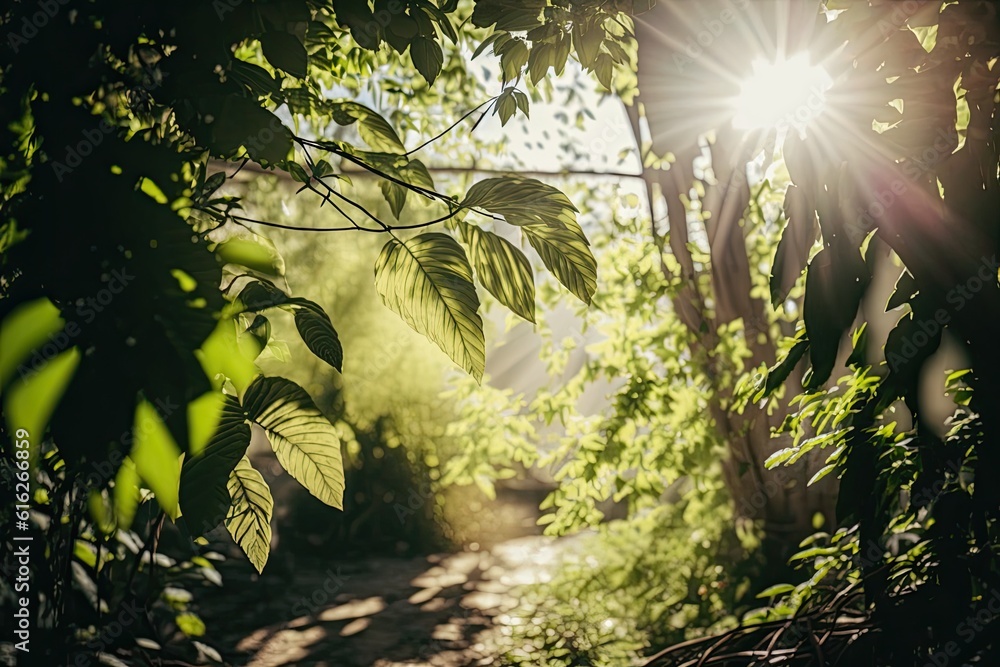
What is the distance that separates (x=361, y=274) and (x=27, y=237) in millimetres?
6705

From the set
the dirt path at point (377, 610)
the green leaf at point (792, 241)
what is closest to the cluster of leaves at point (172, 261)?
the green leaf at point (792, 241)

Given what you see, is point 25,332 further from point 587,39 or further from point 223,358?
point 587,39

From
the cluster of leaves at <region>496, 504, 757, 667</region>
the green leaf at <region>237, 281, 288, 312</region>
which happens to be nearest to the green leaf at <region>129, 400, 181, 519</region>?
the green leaf at <region>237, 281, 288, 312</region>

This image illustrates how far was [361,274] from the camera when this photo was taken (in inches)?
282

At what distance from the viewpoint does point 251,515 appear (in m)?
0.77

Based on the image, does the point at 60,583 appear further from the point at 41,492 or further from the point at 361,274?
the point at 361,274

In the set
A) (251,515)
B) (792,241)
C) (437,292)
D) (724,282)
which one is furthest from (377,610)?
(792,241)

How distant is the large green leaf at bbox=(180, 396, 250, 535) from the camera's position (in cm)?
57

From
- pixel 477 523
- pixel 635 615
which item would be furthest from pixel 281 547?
pixel 635 615

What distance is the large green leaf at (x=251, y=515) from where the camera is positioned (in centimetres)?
76

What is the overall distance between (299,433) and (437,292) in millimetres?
231

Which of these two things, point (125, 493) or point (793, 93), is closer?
point (125, 493)

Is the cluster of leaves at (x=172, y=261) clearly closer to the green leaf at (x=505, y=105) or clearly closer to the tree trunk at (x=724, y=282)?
the green leaf at (x=505, y=105)

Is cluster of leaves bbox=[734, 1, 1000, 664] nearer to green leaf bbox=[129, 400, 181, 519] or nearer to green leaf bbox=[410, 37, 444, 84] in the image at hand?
green leaf bbox=[410, 37, 444, 84]
